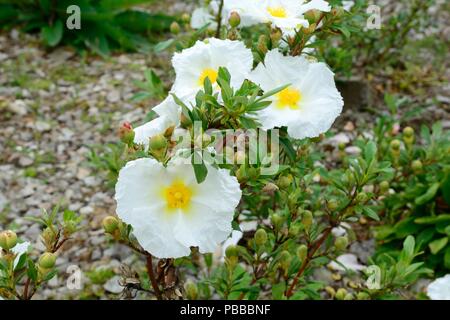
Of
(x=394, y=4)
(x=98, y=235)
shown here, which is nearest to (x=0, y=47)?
(x=98, y=235)

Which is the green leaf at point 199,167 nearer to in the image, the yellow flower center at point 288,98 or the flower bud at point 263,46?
the yellow flower center at point 288,98

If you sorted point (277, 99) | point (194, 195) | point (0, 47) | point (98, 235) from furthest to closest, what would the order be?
point (0, 47) < point (98, 235) < point (277, 99) < point (194, 195)

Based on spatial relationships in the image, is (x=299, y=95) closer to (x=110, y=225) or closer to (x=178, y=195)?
(x=178, y=195)

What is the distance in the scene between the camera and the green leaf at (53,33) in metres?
3.65

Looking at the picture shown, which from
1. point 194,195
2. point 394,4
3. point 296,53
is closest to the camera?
point 194,195

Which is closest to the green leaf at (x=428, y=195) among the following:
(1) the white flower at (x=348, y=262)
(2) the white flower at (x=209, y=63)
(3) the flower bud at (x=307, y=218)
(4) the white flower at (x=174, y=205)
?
(1) the white flower at (x=348, y=262)

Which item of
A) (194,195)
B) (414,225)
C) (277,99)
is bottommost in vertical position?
(414,225)

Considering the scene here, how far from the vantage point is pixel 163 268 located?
63.4 inches

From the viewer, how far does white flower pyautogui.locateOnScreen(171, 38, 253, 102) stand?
142 centimetres

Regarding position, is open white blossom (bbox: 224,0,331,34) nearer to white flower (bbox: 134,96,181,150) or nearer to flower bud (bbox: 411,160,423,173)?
white flower (bbox: 134,96,181,150)

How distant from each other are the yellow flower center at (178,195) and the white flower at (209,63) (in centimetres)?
22

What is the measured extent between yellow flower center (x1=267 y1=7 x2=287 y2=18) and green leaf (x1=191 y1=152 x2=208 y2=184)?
1.52 feet
